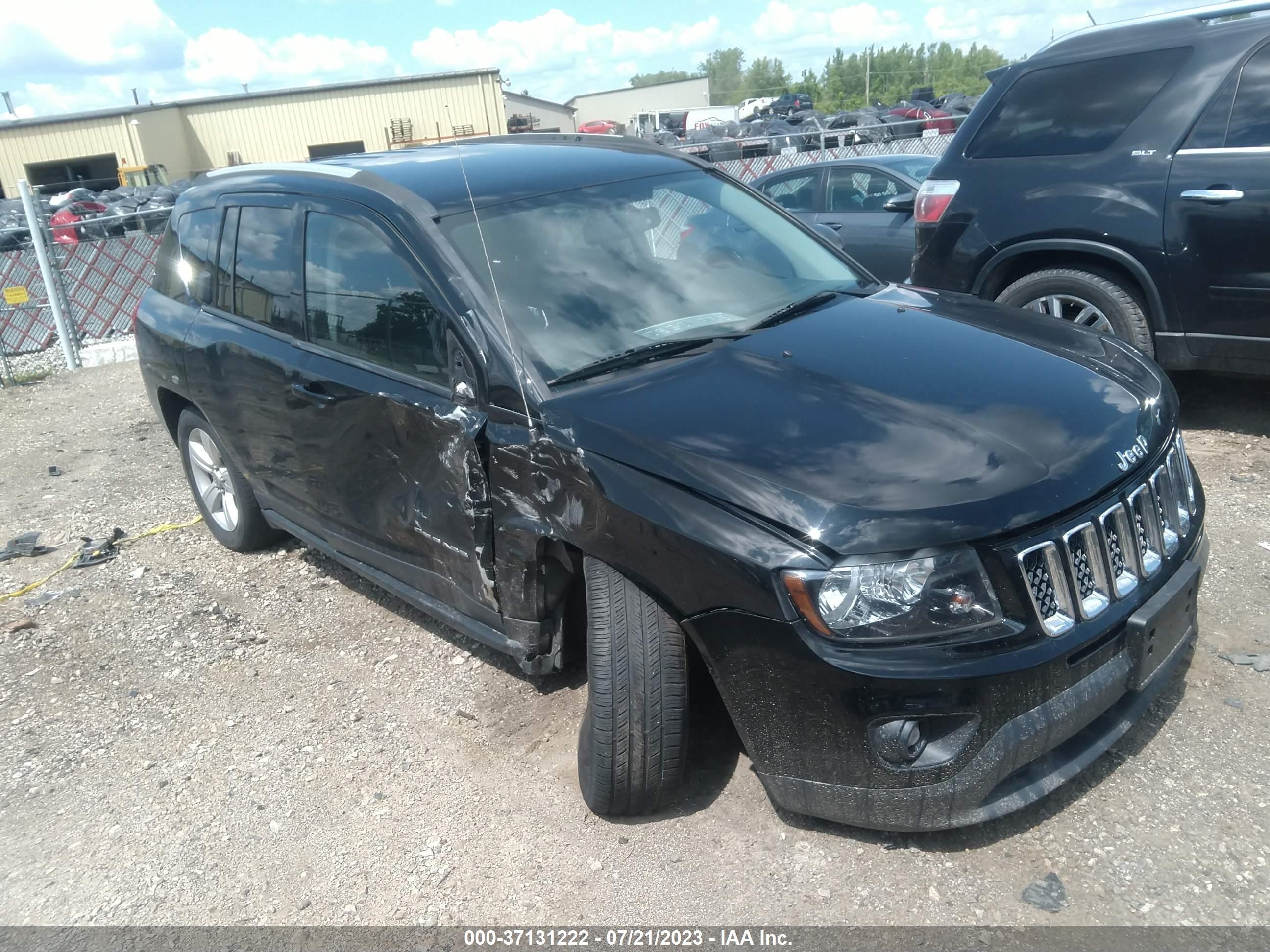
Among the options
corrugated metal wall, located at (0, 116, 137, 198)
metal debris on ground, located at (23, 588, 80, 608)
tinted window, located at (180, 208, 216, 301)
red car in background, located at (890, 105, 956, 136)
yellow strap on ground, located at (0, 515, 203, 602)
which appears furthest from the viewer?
corrugated metal wall, located at (0, 116, 137, 198)

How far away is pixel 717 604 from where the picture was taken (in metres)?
2.47

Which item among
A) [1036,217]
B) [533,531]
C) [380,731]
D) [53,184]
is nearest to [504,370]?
[533,531]

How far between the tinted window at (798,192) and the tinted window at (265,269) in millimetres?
6036

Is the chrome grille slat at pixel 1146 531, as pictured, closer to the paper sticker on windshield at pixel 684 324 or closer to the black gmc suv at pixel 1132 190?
the paper sticker on windshield at pixel 684 324

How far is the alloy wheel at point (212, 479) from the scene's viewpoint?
5074 millimetres

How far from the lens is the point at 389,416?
11.3 feet

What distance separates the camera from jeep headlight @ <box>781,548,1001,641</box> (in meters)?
2.33

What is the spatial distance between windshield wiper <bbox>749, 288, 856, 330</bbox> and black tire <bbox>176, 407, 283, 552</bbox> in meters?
2.70

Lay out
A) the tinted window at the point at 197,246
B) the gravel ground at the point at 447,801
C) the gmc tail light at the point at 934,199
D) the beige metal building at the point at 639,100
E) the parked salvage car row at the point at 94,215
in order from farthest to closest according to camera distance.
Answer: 1. the beige metal building at the point at 639,100
2. the parked salvage car row at the point at 94,215
3. the gmc tail light at the point at 934,199
4. the tinted window at the point at 197,246
5. the gravel ground at the point at 447,801

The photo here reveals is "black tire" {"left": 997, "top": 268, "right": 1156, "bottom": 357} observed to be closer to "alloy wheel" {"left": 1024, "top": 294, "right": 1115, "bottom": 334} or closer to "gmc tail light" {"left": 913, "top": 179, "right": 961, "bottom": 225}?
"alloy wheel" {"left": 1024, "top": 294, "right": 1115, "bottom": 334}

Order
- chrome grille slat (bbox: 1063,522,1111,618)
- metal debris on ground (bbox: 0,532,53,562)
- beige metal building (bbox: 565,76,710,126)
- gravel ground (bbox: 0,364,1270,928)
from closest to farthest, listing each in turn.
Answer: chrome grille slat (bbox: 1063,522,1111,618), gravel ground (bbox: 0,364,1270,928), metal debris on ground (bbox: 0,532,53,562), beige metal building (bbox: 565,76,710,126)

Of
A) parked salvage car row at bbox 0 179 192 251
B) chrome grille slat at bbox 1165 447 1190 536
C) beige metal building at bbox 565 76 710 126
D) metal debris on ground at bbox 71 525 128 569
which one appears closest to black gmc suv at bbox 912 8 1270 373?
chrome grille slat at bbox 1165 447 1190 536

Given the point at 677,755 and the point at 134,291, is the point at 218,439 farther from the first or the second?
the point at 134,291

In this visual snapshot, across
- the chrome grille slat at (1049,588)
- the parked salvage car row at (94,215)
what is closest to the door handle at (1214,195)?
the chrome grille slat at (1049,588)
